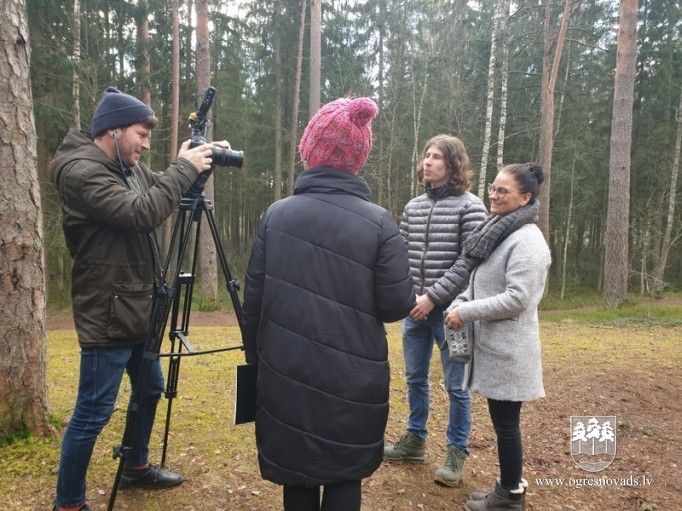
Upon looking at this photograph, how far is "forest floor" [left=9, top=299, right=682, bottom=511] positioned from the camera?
2572mm

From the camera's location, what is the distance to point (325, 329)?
1.65m

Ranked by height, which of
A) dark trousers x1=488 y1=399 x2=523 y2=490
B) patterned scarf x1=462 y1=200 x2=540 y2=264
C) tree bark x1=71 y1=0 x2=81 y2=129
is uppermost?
tree bark x1=71 y1=0 x2=81 y2=129

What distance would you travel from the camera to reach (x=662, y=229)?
18.6 metres

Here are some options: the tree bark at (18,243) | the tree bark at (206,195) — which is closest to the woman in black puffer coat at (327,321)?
the tree bark at (18,243)

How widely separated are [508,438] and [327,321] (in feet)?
4.48

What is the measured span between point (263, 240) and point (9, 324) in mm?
1911

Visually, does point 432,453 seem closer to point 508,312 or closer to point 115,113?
point 508,312

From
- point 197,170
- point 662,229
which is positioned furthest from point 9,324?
point 662,229

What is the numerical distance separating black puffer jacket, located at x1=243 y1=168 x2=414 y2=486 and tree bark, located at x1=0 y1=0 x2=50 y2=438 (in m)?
1.81

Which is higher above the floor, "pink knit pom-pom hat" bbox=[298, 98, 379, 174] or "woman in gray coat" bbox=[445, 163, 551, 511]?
"pink knit pom-pom hat" bbox=[298, 98, 379, 174]

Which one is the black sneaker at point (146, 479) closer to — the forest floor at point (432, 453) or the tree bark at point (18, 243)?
the forest floor at point (432, 453)

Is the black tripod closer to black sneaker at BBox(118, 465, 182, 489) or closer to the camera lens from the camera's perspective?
the camera lens

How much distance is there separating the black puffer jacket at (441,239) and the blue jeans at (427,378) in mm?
206

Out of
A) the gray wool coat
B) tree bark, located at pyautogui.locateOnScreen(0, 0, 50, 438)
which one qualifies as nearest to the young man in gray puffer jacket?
the gray wool coat
